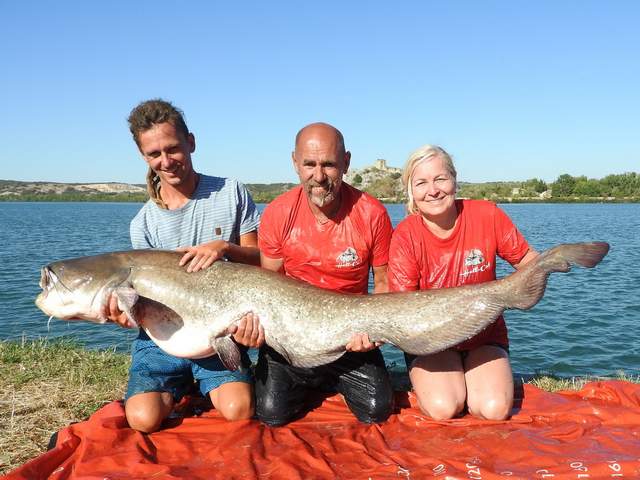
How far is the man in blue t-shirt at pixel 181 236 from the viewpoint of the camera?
4.25 metres

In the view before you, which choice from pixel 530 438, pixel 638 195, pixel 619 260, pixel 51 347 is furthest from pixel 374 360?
pixel 638 195

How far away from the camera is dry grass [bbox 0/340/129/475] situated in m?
4.07

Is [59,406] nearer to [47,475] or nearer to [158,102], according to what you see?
[47,475]

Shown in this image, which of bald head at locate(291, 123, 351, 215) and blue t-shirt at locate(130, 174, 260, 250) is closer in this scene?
bald head at locate(291, 123, 351, 215)

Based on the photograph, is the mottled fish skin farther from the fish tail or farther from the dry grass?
the dry grass

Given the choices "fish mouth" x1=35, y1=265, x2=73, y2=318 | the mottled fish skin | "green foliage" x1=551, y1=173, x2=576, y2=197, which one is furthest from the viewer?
"green foliage" x1=551, y1=173, x2=576, y2=197

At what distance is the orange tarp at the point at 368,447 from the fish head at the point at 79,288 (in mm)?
861

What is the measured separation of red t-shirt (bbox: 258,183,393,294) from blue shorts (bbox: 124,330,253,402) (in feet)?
3.15

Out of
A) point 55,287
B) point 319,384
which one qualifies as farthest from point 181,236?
point 319,384

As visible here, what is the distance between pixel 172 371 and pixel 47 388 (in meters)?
1.34

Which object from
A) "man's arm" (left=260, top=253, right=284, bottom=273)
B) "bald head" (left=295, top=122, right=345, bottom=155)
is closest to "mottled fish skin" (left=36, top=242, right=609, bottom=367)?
"man's arm" (left=260, top=253, right=284, bottom=273)

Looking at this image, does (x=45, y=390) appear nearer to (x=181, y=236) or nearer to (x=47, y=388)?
(x=47, y=388)

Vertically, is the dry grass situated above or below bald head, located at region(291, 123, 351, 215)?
below

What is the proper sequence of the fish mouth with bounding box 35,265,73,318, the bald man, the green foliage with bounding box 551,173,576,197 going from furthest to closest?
the green foliage with bounding box 551,173,576,197 → the bald man → the fish mouth with bounding box 35,265,73,318
